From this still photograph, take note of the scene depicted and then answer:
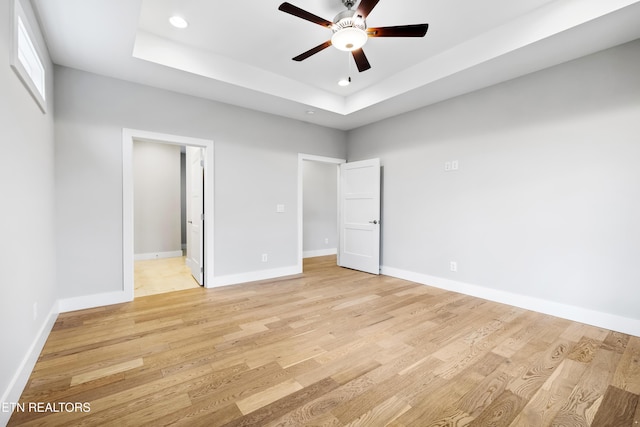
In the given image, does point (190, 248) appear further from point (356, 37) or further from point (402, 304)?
point (356, 37)

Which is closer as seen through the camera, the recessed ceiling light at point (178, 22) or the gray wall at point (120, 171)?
the recessed ceiling light at point (178, 22)

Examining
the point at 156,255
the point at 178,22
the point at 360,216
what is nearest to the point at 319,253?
the point at 360,216

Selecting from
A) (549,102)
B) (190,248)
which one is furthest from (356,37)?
(190,248)

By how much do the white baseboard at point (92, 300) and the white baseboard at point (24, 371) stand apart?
1.73ft

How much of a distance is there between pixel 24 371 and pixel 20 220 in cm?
96

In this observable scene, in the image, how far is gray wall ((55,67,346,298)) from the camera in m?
3.09

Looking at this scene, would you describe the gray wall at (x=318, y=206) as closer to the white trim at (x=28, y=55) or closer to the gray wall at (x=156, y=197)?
the gray wall at (x=156, y=197)

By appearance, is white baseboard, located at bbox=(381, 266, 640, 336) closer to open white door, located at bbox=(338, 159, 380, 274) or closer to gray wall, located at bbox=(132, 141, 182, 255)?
open white door, located at bbox=(338, 159, 380, 274)

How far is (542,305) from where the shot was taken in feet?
10.2

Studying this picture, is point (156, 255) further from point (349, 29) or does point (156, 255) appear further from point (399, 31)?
point (399, 31)

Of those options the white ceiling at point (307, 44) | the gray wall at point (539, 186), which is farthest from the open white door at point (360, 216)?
the white ceiling at point (307, 44)

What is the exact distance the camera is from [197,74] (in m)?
3.21

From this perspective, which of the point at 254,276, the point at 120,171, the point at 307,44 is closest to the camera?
the point at 307,44

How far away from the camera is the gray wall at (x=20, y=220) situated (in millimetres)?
1521
